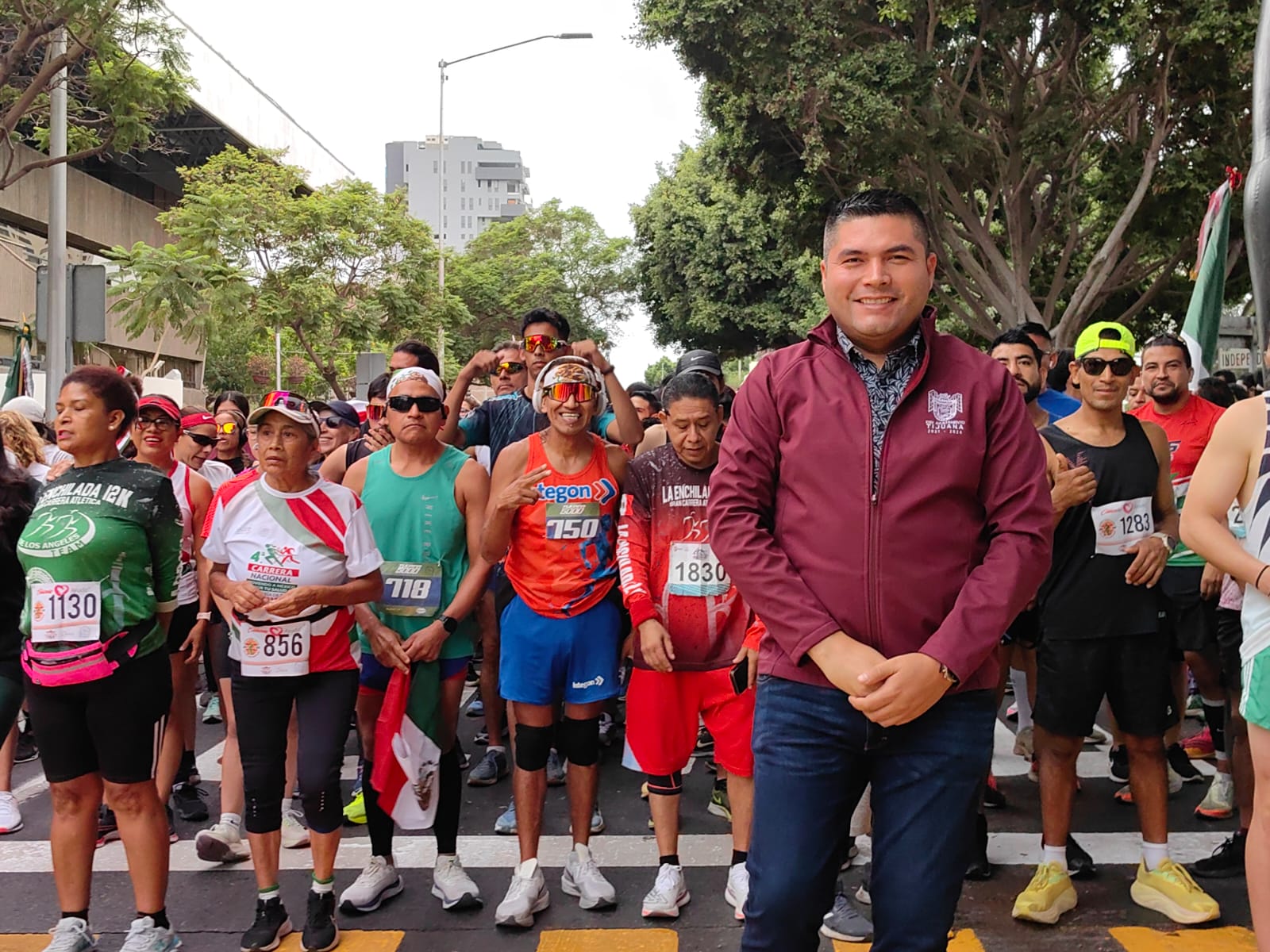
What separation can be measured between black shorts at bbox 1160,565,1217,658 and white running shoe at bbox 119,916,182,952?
4.60 meters

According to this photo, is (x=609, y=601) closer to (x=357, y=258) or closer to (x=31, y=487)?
(x=31, y=487)

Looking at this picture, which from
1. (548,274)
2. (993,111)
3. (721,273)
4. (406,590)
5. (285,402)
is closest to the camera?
(285,402)

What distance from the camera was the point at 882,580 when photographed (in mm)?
2568

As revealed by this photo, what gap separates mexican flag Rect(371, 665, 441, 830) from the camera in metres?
4.43

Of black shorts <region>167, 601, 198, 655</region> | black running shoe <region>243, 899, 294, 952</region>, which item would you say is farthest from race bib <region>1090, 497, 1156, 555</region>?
black shorts <region>167, 601, 198, 655</region>

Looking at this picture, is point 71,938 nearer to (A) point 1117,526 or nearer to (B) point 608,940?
(B) point 608,940

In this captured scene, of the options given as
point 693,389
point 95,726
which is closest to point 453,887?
point 95,726

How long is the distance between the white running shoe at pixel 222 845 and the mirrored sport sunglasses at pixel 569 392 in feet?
7.95

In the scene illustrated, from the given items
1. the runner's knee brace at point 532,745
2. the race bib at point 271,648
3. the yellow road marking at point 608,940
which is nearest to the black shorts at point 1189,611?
the yellow road marking at point 608,940

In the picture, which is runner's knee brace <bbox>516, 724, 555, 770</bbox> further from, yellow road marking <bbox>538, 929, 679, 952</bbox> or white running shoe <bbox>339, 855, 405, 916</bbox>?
white running shoe <bbox>339, 855, 405, 916</bbox>

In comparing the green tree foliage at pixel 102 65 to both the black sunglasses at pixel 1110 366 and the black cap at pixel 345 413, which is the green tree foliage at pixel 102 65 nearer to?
the black cap at pixel 345 413

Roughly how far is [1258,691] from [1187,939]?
1.43 metres

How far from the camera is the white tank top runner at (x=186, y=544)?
5.50 meters

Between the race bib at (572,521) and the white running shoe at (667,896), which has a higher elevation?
the race bib at (572,521)
